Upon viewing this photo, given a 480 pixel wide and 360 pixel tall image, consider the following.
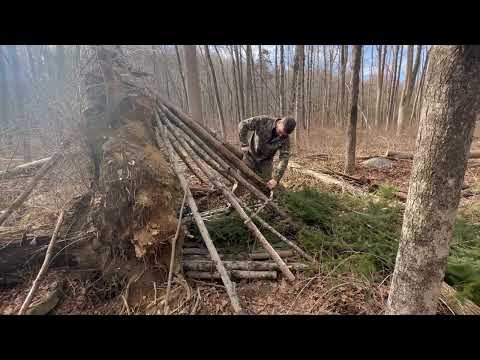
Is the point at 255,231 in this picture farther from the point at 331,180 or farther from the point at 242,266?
the point at 331,180

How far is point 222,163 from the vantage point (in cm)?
365

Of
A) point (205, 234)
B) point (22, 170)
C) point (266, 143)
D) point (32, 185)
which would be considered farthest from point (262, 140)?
point (22, 170)

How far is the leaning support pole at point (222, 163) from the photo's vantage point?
3447 millimetres

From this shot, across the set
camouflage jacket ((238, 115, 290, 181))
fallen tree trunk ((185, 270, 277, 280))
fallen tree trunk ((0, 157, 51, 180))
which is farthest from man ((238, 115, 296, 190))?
fallen tree trunk ((0, 157, 51, 180))

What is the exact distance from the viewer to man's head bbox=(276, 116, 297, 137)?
11.8 ft

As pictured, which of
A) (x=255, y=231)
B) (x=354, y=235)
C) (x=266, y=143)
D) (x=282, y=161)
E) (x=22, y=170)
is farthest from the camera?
(x=22, y=170)

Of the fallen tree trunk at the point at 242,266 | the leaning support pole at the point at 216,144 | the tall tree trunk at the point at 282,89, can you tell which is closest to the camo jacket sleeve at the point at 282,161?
the leaning support pole at the point at 216,144

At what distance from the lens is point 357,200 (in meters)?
4.08

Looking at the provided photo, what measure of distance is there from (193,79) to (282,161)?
566cm

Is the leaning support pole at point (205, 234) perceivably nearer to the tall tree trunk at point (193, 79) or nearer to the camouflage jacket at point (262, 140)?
the camouflage jacket at point (262, 140)

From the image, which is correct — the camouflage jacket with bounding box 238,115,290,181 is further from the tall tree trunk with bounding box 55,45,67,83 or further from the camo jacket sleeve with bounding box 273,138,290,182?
the tall tree trunk with bounding box 55,45,67,83

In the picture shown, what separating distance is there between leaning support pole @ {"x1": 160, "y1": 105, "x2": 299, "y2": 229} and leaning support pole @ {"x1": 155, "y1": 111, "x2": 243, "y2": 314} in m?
0.36

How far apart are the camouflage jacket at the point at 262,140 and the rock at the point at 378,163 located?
14.1 ft
